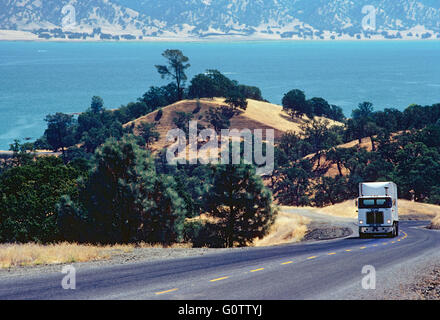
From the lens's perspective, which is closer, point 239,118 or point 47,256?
point 47,256

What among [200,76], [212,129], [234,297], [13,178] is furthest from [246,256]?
[200,76]

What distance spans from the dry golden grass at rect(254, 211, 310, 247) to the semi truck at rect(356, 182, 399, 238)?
9691 mm

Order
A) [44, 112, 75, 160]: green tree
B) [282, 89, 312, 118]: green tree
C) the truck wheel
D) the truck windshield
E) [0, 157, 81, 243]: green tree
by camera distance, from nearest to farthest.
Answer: the truck windshield
the truck wheel
[0, 157, 81, 243]: green tree
[44, 112, 75, 160]: green tree
[282, 89, 312, 118]: green tree

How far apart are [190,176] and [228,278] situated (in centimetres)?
9845

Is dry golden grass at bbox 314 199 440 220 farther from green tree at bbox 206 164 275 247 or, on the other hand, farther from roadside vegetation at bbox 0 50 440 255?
green tree at bbox 206 164 275 247

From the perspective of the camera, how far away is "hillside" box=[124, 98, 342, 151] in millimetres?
146625

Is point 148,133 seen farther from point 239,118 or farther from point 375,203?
point 375,203

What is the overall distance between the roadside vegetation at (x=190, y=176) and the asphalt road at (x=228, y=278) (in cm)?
581

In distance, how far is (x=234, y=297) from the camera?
16.7m

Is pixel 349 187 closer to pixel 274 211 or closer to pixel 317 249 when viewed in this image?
pixel 274 211

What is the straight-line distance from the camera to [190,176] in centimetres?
11819

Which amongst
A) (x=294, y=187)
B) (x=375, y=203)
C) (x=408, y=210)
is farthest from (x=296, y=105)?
(x=375, y=203)

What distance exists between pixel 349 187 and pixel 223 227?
52248 mm

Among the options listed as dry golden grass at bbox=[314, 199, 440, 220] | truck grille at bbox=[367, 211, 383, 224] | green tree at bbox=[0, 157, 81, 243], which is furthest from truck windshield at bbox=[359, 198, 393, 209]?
dry golden grass at bbox=[314, 199, 440, 220]
